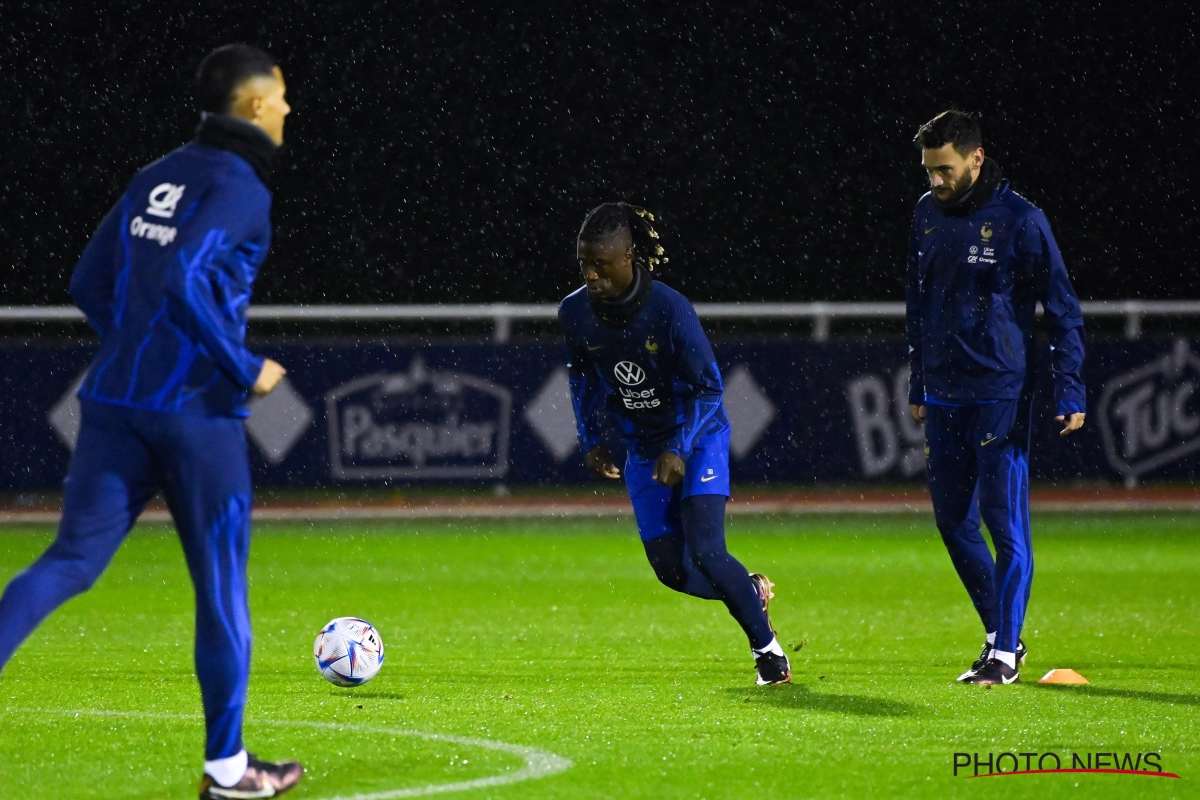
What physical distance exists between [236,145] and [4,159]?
25.1 metres

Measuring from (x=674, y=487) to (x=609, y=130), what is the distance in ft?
73.7

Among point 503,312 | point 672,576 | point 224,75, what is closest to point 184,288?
point 224,75

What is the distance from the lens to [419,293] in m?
30.4

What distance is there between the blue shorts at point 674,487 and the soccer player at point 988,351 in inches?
38.7

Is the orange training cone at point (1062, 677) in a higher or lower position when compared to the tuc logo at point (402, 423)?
lower

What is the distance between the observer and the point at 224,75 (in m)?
4.83

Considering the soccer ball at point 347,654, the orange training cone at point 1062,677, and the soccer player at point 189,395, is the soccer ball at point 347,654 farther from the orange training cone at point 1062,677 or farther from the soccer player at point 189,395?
the orange training cone at point 1062,677

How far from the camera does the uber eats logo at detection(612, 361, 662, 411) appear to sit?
290 inches

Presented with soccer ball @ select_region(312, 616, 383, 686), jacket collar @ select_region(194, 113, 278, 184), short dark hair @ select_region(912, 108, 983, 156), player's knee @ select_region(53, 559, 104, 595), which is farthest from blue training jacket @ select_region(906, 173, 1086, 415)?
player's knee @ select_region(53, 559, 104, 595)

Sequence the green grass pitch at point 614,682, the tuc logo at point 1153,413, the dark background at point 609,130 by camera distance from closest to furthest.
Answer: the green grass pitch at point 614,682 → the tuc logo at point 1153,413 → the dark background at point 609,130

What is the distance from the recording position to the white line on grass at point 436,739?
16.6ft

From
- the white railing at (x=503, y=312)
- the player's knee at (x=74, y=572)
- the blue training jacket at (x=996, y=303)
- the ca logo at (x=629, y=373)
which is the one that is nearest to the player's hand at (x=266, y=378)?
the player's knee at (x=74, y=572)

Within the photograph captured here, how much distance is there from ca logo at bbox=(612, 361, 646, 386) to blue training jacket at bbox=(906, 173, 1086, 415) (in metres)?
1.35

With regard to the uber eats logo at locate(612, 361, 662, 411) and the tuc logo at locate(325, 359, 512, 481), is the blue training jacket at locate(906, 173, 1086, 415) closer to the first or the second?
the uber eats logo at locate(612, 361, 662, 411)
